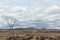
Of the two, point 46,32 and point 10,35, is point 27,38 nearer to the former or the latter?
Answer: point 10,35

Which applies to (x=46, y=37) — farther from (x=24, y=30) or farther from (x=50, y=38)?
(x=24, y=30)

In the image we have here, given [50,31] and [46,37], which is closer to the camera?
[46,37]

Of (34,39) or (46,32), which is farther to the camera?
(46,32)

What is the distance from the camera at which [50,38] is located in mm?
9945

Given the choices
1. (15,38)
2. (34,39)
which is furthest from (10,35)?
(34,39)

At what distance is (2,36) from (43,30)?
2217mm

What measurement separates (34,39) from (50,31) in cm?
161

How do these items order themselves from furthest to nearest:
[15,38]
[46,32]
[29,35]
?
[46,32], [29,35], [15,38]

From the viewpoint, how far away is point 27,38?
9570mm

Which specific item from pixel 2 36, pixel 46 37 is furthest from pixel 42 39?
→ pixel 2 36

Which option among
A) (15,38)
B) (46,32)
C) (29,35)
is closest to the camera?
(15,38)

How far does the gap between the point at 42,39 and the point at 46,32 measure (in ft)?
4.41

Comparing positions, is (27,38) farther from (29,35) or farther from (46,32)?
(46,32)

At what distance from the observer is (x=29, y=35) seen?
10125 millimetres
